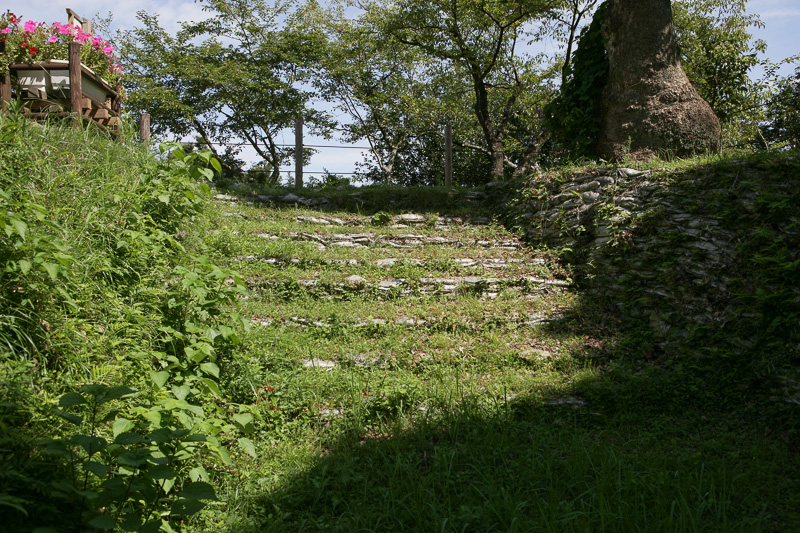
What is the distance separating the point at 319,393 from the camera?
3902 mm

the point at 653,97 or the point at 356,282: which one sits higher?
the point at 653,97

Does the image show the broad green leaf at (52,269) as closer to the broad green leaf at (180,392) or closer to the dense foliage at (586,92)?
the broad green leaf at (180,392)

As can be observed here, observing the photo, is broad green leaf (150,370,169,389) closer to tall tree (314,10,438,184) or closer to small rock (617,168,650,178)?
small rock (617,168,650,178)

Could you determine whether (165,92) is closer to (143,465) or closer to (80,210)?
(80,210)

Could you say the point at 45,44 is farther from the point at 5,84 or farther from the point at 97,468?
the point at 97,468

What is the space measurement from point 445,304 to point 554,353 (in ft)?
4.70

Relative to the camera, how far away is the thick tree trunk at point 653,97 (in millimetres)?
7262

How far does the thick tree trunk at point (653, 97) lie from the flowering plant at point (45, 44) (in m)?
7.69

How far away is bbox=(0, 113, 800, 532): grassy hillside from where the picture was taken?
2406mm

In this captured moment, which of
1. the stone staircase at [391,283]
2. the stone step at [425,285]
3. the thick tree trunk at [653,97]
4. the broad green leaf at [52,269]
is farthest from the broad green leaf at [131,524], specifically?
the thick tree trunk at [653,97]

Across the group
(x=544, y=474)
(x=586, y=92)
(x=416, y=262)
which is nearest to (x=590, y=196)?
(x=586, y=92)

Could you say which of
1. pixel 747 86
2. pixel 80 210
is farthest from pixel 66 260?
pixel 747 86

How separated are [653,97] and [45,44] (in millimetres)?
8449

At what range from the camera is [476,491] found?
2.84 metres
